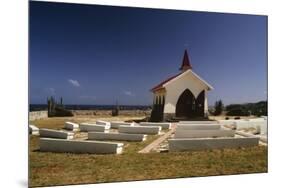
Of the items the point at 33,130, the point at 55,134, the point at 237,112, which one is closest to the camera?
the point at 33,130

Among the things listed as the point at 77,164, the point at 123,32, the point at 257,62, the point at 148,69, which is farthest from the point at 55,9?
the point at 257,62

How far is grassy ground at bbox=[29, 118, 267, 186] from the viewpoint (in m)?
7.14

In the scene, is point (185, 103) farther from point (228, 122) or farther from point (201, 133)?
point (228, 122)

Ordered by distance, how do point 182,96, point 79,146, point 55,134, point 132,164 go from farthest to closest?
point 182,96, point 132,164, point 79,146, point 55,134

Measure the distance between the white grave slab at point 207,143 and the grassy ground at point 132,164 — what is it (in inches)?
3.3

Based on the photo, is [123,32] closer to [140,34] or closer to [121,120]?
[140,34]

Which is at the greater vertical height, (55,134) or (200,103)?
(200,103)

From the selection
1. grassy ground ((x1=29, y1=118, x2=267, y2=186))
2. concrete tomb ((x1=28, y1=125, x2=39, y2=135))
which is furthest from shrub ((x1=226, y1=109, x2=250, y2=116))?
concrete tomb ((x1=28, y1=125, x2=39, y2=135))

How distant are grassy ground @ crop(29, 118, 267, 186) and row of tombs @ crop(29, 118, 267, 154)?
101 millimetres

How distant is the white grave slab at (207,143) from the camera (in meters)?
7.96

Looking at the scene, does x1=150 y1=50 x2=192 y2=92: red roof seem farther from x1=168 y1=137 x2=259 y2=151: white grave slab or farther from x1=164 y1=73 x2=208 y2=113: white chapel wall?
x1=168 y1=137 x2=259 y2=151: white grave slab

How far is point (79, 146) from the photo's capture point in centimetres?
746

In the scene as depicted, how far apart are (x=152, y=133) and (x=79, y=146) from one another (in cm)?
128

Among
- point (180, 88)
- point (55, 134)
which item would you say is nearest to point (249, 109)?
point (180, 88)
